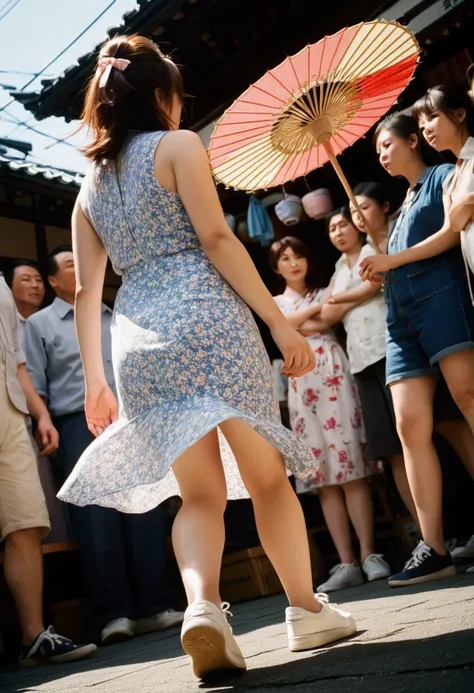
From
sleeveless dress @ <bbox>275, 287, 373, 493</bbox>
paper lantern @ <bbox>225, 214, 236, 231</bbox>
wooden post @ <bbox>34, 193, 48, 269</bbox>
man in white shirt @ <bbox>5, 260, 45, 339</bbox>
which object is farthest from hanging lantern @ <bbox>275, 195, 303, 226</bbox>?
man in white shirt @ <bbox>5, 260, 45, 339</bbox>

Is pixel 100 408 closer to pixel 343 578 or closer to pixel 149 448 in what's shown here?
pixel 149 448

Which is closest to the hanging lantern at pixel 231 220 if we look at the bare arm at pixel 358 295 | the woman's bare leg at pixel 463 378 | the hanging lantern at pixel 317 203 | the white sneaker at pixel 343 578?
the hanging lantern at pixel 317 203

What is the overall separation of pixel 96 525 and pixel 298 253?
93.0 inches

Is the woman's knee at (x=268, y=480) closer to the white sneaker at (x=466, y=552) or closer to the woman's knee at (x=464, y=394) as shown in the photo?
the woman's knee at (x=464, y=394)

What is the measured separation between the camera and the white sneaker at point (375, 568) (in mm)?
4711

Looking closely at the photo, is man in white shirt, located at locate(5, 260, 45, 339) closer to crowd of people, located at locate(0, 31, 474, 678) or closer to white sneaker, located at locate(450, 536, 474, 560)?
crowd of people, located at locate(0, 31, 474, 678)

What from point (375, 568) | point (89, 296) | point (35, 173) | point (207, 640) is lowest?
point (375, 568)

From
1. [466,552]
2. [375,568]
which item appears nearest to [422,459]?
→ [466,552]

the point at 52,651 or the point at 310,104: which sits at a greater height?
the point at 310,104

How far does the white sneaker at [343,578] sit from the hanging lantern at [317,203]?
3.57 meters

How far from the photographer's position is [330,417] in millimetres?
5320

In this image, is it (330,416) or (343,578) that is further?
(330,416)

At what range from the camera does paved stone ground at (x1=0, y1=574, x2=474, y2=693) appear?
1.58m

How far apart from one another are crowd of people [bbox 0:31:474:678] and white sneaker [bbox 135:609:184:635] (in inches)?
0.6
